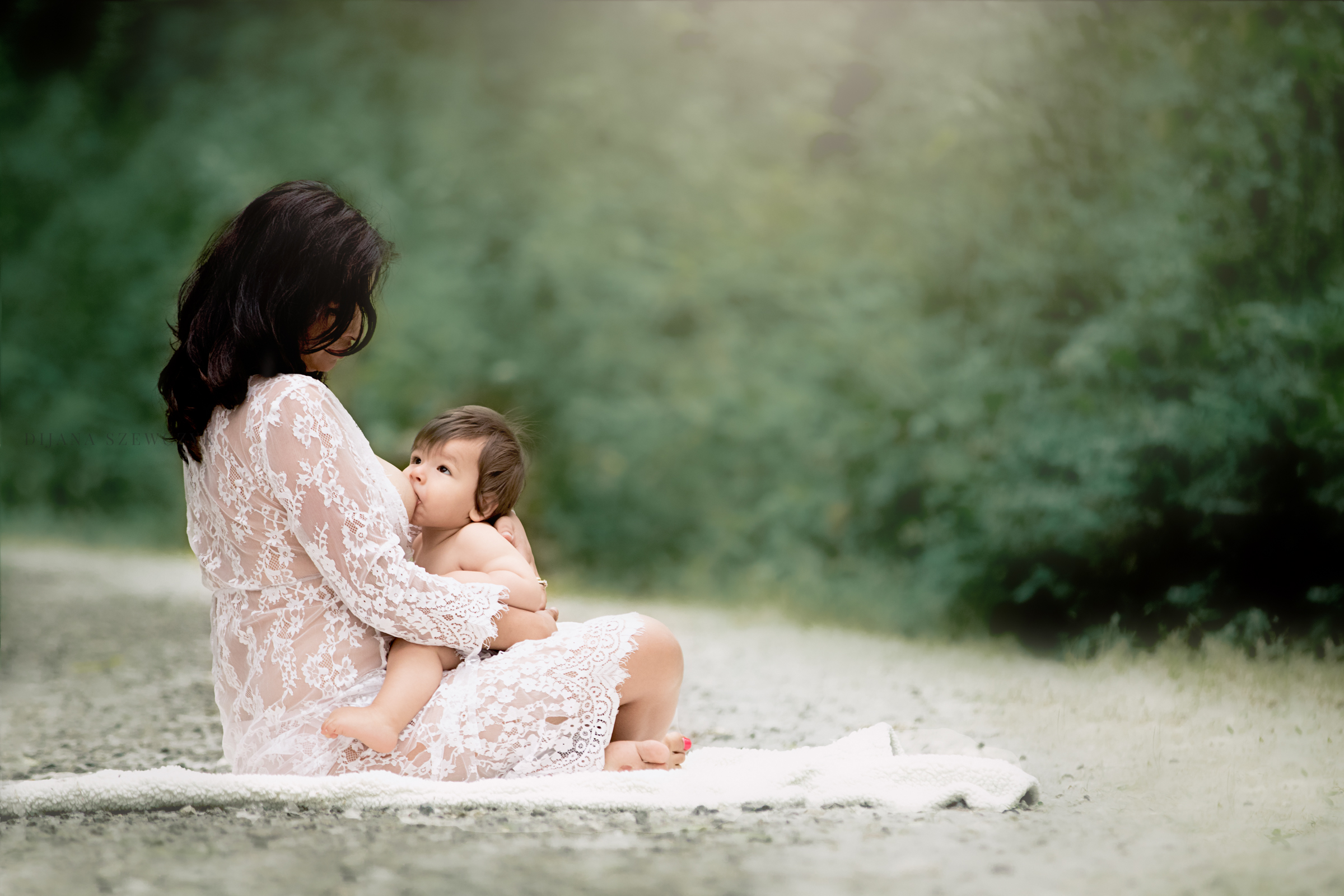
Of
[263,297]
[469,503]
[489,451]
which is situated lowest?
[469,503]

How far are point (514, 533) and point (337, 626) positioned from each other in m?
0.42

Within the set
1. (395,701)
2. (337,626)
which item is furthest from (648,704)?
(337,626)

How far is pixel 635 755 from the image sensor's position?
7.89 feet

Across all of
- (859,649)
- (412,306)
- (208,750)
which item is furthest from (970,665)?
(412,306)

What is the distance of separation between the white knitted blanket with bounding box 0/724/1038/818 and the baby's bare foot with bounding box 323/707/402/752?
9cm

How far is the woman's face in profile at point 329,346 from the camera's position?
2.18 meters

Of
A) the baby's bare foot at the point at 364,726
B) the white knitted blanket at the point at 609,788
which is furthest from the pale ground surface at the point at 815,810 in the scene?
the baby's bare foot at the point at 364,726

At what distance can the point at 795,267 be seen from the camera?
7.43 m

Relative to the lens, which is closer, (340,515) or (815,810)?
(340,515)

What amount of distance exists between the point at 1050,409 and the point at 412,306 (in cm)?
490

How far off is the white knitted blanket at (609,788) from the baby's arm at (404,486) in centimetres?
52

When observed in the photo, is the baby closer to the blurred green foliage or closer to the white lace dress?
→ the white lace dress

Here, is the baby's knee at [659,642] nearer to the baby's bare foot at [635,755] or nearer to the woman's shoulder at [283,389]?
the baby's bare foot at [635,755]

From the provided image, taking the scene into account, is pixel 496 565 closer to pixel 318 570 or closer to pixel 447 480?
pixel 447 480
